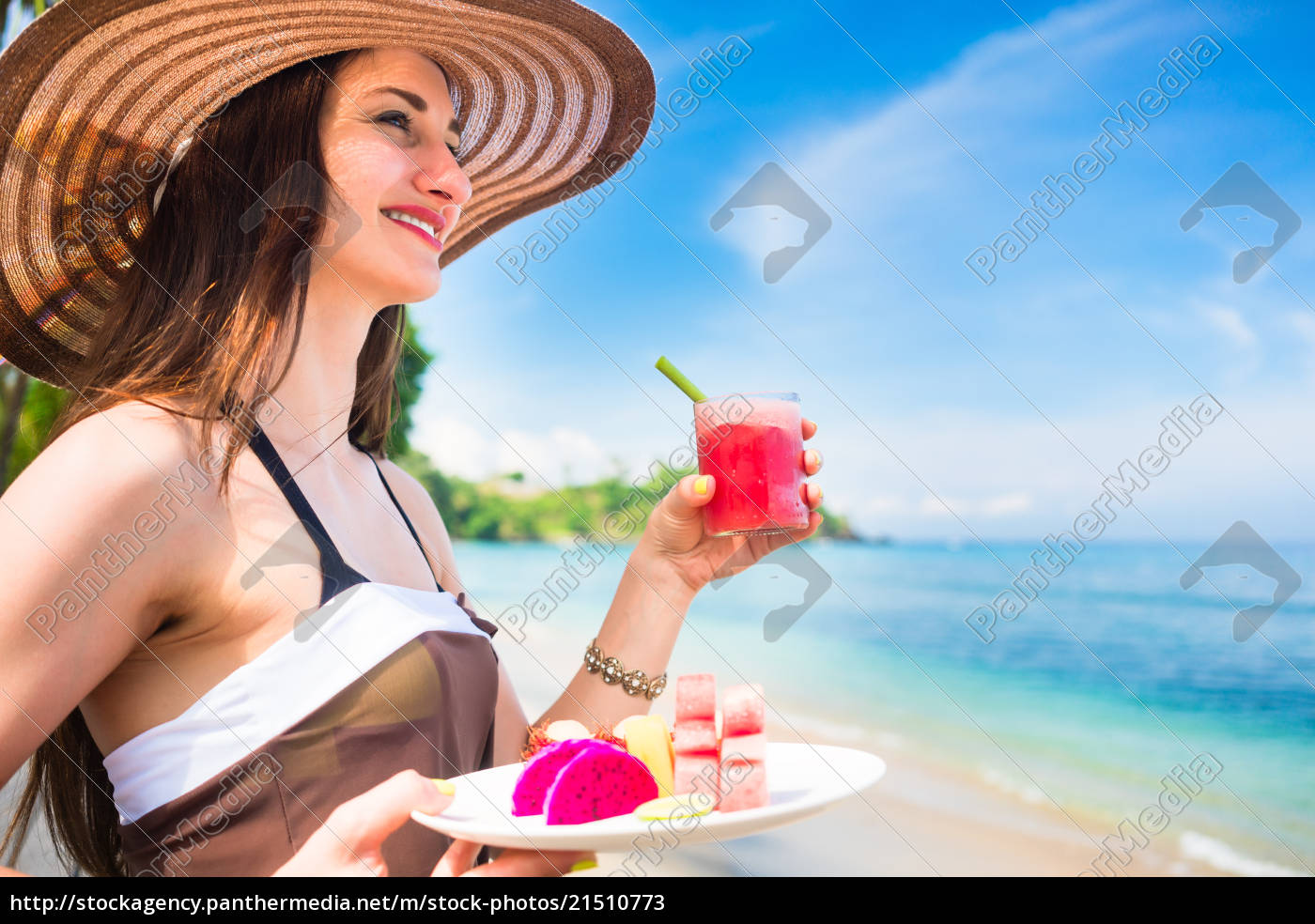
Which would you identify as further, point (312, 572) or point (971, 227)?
point (971, 227)

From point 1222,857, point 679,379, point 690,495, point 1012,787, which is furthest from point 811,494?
point 1012,787

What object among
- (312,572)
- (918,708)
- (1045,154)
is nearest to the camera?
(312,572)

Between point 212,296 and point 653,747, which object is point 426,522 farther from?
point 653,747

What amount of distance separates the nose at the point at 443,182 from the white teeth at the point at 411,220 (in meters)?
0.05

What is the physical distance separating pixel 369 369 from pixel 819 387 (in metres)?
33.0

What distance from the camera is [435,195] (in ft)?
6.35

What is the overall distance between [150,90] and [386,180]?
58 cm

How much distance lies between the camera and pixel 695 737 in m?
1.51

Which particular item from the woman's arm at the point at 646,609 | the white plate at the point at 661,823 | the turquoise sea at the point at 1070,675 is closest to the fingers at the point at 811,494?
the woman's arm at the point at 646,609

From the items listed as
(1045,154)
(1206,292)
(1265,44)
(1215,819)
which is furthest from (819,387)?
(1215,819)

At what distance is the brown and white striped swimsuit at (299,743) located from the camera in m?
1.52

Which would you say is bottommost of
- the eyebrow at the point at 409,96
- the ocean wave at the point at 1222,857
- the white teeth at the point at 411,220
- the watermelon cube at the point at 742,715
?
the ocean wave at the point at 1222,857

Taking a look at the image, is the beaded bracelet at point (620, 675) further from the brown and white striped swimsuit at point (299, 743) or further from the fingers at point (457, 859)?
the fingers at point (457, 859)
